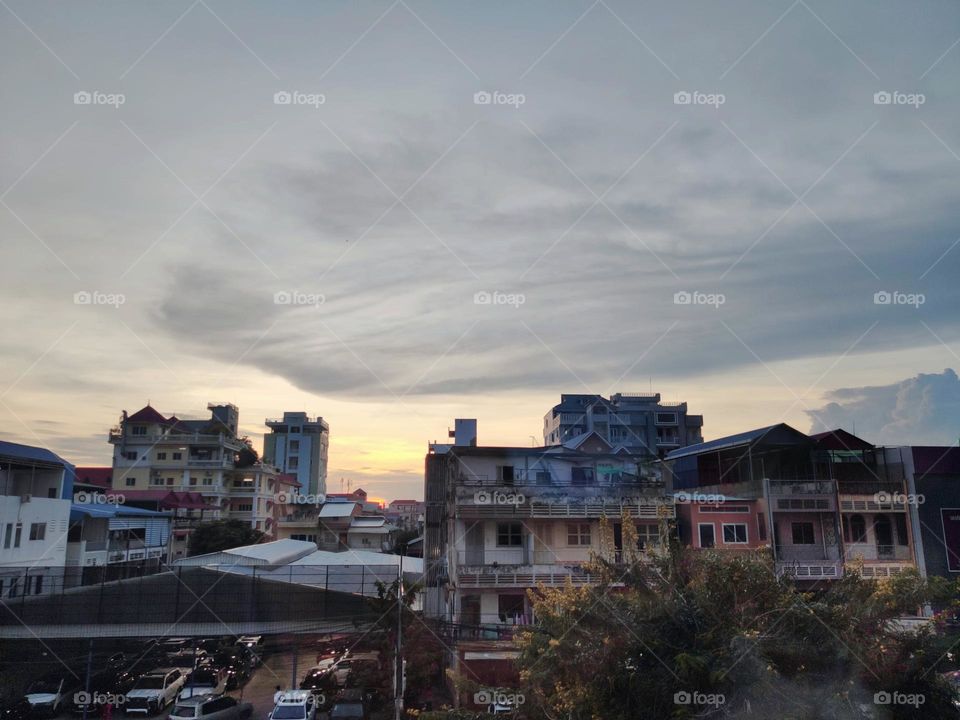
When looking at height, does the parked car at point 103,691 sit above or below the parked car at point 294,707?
below

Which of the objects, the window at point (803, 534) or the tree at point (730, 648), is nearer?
the tree at point (730, 648)

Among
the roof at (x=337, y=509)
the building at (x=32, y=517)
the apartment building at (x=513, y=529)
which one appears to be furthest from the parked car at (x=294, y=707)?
the roof at (x=337, y=509)

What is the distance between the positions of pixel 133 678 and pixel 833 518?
86.0 feet

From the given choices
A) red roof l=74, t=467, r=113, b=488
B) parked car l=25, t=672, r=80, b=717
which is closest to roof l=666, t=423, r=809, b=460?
parked car l=25, t=672, r=80, b=717

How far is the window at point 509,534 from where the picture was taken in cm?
2616

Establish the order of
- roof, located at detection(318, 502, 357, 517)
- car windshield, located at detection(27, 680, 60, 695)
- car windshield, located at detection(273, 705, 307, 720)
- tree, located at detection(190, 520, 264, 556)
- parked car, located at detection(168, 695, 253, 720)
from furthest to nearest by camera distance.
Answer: roof, located at detection(318, 502, 357, 517), tree, located at detection(190, 520, 264, 556), car windshield, located at detection(27, 680, 60, 695), parked car, located at detection(168, 695, 253, 720), car windshield, located at detection(273, 705, 307, 720)

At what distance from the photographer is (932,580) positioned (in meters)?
11.5

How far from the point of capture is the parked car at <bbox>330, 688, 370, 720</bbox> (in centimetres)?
1980

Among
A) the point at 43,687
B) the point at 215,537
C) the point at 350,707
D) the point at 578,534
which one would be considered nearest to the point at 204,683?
the point at 43,687

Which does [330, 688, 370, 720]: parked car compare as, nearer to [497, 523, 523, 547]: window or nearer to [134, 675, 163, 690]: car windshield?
[134, 675, 163, 690]: car windshield

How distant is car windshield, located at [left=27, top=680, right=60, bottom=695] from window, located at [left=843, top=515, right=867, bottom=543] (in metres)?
28.4

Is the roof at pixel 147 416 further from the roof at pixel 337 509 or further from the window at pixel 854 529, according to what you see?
the window at pixel 854 529

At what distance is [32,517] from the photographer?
29641 mm

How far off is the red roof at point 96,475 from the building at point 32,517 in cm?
2480
